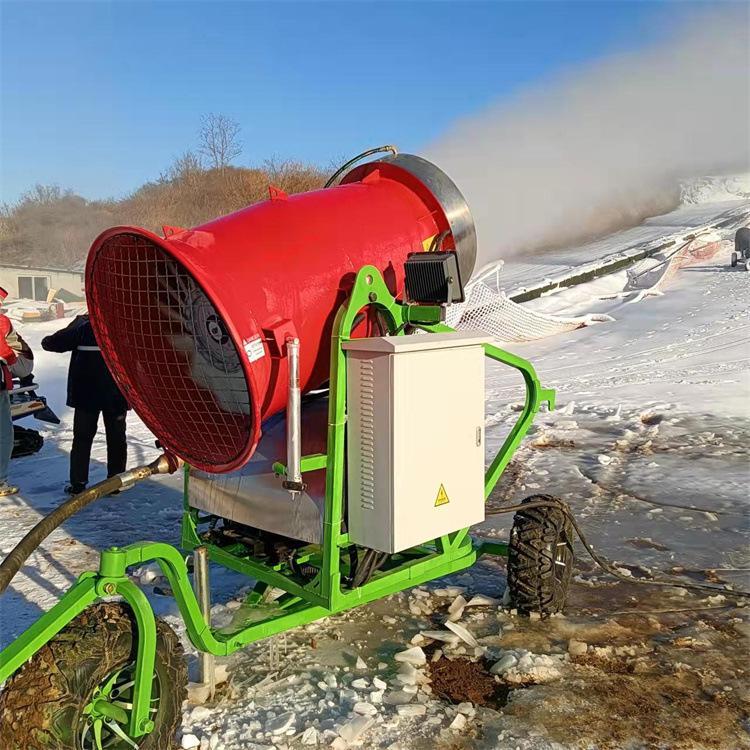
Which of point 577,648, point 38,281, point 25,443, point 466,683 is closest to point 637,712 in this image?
point 577,648

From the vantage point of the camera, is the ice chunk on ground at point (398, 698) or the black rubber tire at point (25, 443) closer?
the ice chunk on ground at point (398, 698)

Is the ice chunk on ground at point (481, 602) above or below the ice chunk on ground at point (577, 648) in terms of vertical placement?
below

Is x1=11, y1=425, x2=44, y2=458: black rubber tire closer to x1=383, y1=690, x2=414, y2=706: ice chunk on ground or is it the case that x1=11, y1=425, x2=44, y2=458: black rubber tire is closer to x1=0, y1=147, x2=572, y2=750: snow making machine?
x1=0, y1=147, x2=572, y2=750: snow making machine

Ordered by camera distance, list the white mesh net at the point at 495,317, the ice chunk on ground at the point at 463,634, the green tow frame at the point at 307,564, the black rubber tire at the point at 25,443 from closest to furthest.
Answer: the green tow frame at the point at 307,564
the ice chunk on ground at the point at 463,634
the black rubber tire at the point at 25,443
the white mesh net at the point at 495,317

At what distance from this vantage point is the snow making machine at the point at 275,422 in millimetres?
2486

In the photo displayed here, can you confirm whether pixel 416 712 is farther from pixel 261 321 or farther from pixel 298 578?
pixel 261 321

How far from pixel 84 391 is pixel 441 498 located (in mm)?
3916

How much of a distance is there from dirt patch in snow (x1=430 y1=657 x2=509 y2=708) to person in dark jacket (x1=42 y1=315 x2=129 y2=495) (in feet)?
12.1

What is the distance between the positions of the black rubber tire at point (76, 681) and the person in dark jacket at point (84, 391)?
384cm

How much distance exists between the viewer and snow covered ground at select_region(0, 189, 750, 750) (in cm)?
296

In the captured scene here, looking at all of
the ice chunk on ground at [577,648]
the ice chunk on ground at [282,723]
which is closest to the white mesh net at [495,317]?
the ice chunk on ground at [577,648]

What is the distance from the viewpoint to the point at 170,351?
3.04m

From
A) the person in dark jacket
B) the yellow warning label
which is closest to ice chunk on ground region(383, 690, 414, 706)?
the yellow warning label

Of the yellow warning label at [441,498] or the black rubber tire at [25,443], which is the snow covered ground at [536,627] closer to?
the black rubber tire at [25,443]
